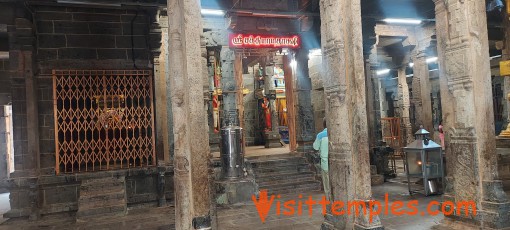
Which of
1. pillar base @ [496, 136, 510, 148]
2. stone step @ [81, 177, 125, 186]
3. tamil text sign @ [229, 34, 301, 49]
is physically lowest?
stone step @ [81, 177, 125, 186]

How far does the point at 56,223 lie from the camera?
24.8 feet

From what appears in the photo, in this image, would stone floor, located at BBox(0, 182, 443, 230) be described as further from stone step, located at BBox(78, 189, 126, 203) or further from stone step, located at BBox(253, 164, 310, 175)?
stone step, located at BBox(253, 164, 310, 175)

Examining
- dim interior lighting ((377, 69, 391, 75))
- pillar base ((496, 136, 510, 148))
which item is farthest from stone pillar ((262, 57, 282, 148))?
pillar base ((496, 136, 510, 148))

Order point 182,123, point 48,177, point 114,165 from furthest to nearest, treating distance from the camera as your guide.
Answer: point 114,165
point 48,177
point 182,123

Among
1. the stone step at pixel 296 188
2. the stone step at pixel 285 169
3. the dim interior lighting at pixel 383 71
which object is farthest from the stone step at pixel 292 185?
the dim interior lighting at pixel 383 71

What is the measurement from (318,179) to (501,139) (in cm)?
501

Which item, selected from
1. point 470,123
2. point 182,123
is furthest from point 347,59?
point 182,123

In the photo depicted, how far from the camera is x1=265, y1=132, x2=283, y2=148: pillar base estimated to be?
51.3ft

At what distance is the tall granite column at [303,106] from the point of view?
11.0m

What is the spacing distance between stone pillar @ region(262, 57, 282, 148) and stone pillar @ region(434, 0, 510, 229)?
1037 cm

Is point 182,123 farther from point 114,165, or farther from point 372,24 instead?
point 372,24

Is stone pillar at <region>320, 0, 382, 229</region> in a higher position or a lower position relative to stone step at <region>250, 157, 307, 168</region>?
higher

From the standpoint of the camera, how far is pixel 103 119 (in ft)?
28.8

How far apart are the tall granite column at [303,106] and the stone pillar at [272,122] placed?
15.3 feet
